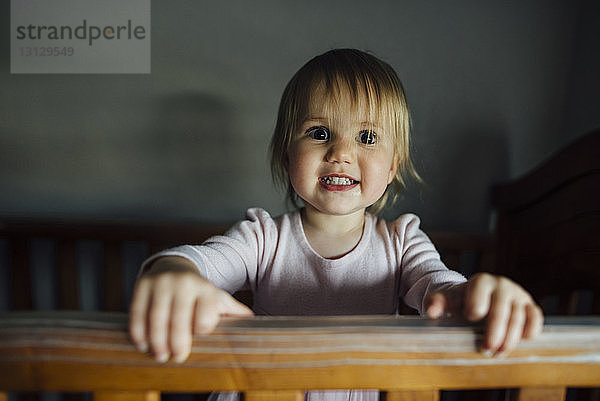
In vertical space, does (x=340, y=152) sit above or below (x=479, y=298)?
above

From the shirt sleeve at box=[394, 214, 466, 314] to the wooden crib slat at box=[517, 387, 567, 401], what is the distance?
0.18 meters

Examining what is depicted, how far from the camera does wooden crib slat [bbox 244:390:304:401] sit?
1.23 ft

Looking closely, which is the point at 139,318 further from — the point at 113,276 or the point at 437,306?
the point at 113,276

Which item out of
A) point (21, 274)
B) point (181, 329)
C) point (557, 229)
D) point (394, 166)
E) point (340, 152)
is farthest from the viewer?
point (21, 274)

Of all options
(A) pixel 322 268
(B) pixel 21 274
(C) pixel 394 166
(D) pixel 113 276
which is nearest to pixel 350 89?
(C) pixel 394 166

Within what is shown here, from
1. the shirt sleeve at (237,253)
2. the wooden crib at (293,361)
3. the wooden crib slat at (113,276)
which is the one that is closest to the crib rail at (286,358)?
the wooden crib at (293,361)

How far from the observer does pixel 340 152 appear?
25.2 inches

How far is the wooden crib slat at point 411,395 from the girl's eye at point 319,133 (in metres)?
0.39

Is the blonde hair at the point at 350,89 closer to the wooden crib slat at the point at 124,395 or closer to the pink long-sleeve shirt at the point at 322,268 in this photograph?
the pink long-sleeve shirt at the point at 322,268

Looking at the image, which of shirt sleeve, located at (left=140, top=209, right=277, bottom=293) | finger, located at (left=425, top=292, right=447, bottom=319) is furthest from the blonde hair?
finger, located at (left=425, top=292, right=447, bottom=319)

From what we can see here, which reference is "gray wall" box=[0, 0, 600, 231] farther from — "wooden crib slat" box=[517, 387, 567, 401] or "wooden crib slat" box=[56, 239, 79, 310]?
"wooden crib slat" box=[517, 387, 567, 401]

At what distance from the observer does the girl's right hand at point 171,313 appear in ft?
1.14

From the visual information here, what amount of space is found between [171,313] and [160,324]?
0.01 metres

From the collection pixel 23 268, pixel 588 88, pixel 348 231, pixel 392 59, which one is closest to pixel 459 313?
pixel 348 231
